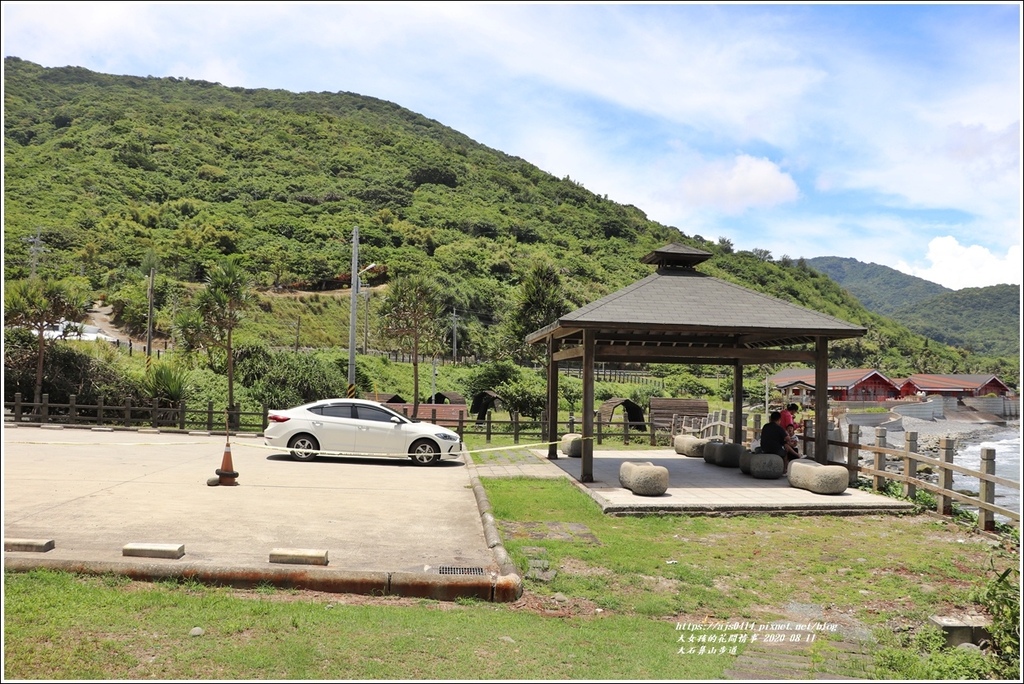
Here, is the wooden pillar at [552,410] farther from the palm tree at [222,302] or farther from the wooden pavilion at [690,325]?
the palm tree at [222,302]

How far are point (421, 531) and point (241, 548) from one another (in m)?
2.14

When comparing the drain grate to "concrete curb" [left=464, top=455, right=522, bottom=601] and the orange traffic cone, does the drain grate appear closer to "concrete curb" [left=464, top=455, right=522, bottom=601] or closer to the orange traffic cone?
"concrete curb" [left=464, top=455, right=522, bottom=601]

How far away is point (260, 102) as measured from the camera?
165000 millimetres

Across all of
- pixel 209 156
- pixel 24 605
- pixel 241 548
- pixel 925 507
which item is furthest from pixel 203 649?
pixel 209 156

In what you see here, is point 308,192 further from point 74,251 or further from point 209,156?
point 74,251

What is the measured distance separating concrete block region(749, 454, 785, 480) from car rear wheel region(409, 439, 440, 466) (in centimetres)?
676

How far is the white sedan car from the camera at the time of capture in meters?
15.5

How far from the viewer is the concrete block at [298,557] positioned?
646 centimetres

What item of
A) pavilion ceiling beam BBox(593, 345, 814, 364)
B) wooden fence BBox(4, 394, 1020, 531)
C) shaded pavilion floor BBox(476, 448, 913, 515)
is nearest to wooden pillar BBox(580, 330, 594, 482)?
shaded pavilion floor BBox(476, 448, 913, 515)

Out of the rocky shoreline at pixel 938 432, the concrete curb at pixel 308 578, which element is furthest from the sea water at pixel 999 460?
the concrete curb at pixel 308 578

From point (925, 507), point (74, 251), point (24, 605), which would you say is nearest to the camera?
point (24, 605)

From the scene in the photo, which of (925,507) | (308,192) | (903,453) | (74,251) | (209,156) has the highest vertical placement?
(209,156)

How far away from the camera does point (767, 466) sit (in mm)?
13516

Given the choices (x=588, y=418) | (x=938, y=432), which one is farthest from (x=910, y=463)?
(x=938, y=432)
